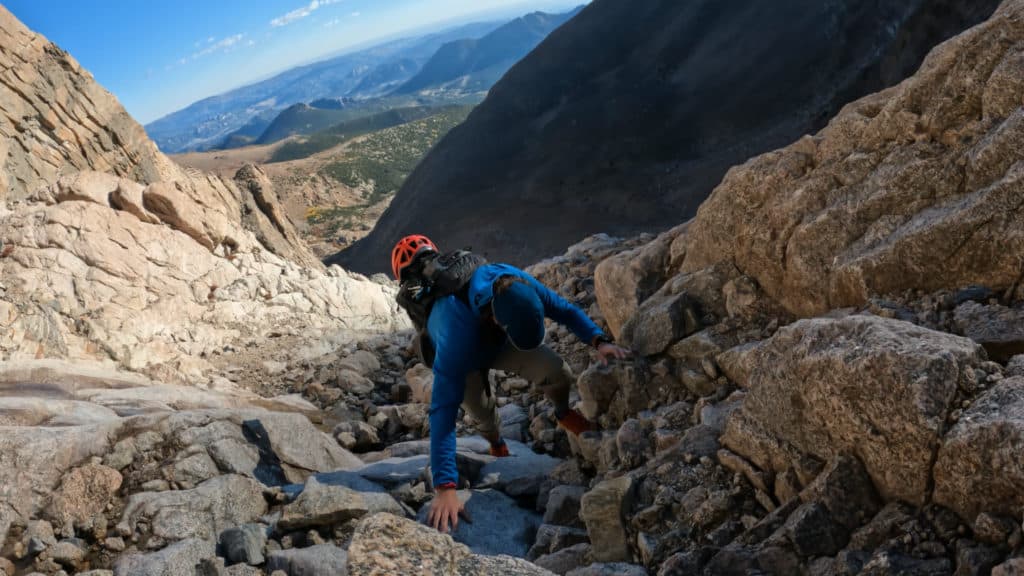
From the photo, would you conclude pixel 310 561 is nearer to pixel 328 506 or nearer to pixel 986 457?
pixel 328 506

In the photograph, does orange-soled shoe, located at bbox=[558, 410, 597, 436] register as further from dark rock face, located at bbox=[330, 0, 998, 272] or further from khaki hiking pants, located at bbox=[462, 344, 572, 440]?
dark rock face, located at bbox=[330, 0, 998, 272]

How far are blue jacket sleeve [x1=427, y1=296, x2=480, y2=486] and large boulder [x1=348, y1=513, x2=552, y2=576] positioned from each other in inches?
68.2

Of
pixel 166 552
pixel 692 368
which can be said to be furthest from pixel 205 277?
pixel 692 368

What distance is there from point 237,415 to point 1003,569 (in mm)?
6647

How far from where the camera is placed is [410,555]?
311cm

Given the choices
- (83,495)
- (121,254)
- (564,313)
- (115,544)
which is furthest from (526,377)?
(121,254)

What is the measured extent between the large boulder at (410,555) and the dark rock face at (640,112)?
3429cm

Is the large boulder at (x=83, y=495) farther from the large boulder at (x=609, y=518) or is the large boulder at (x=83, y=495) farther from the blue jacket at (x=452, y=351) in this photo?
the large boulder at (x=609, y=518)

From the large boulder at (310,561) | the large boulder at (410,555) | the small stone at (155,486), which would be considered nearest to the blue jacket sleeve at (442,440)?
the large boulder at (310,561)

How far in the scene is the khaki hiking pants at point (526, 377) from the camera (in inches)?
250

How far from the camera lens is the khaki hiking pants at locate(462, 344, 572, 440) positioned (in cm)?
634

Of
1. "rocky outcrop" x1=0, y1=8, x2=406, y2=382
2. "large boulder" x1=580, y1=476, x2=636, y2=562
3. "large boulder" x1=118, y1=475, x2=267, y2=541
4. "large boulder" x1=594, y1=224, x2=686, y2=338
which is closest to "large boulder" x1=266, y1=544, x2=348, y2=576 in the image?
"large boulder" x1=118, y1=475, x2=267, y2=541

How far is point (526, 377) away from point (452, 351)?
1514 millimetres

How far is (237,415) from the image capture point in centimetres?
710
